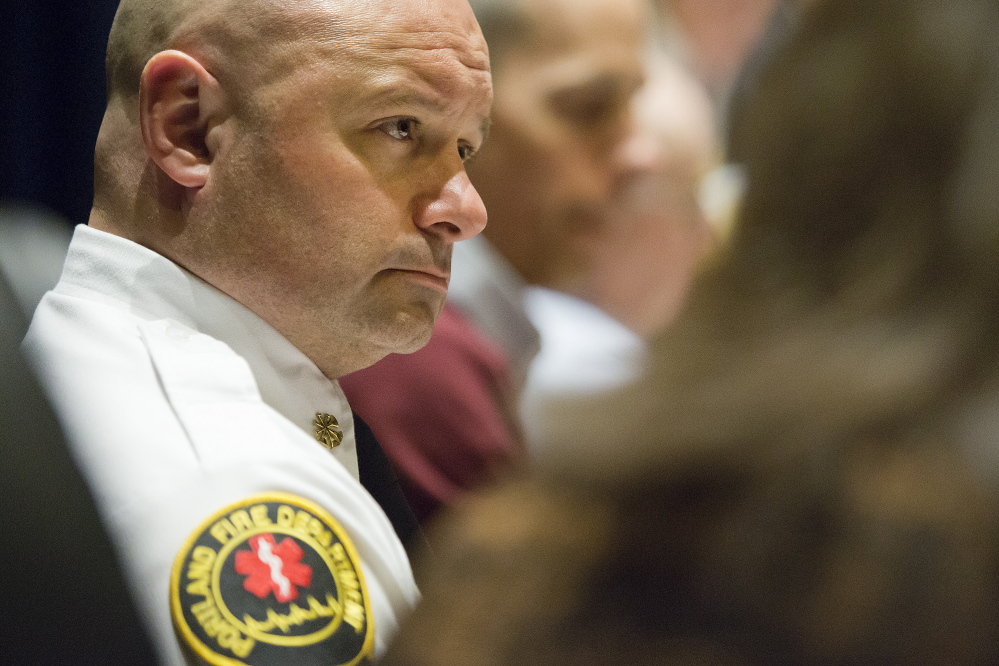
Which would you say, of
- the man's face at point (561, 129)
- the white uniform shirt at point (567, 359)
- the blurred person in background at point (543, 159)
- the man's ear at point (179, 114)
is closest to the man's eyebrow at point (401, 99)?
the man's ear at point (179, 114)

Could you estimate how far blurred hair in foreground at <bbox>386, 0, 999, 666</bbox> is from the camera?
0.42 metres

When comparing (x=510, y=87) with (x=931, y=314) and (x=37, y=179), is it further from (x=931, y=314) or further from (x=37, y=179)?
(x=931, y=314)

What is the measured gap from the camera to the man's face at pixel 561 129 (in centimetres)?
163

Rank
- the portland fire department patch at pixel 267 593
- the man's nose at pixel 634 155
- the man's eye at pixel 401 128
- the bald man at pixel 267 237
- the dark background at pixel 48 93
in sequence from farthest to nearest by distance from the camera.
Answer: the man's nose at pixel 634 155, the dark background at pixel 48 93, the man's eye at pixel 401 128, the bald man at pixel 267 237, the portland fire department patch at pixel 267 593

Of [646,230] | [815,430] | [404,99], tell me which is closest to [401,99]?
[404,99]

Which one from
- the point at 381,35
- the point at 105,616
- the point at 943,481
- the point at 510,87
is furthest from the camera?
the point at 510,87

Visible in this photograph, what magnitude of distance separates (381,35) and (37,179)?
65 cm

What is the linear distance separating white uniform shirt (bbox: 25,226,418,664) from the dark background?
45 cm

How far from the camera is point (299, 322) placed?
0.96 m

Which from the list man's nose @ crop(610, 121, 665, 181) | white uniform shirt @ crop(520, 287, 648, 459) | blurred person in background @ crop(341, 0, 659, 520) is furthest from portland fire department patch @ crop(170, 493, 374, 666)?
man's nose @ crop(610, 121, 665, 181)

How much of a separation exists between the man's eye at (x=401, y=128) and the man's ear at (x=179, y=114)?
0.14 m

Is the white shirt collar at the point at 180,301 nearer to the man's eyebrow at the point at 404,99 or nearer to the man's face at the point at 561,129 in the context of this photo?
the man's eyebrow at the point at 404,99

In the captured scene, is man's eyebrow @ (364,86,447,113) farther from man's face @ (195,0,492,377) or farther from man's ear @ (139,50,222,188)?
man's ear @ (139,50,222,188)

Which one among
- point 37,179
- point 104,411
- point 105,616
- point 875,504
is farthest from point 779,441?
point 37,179
